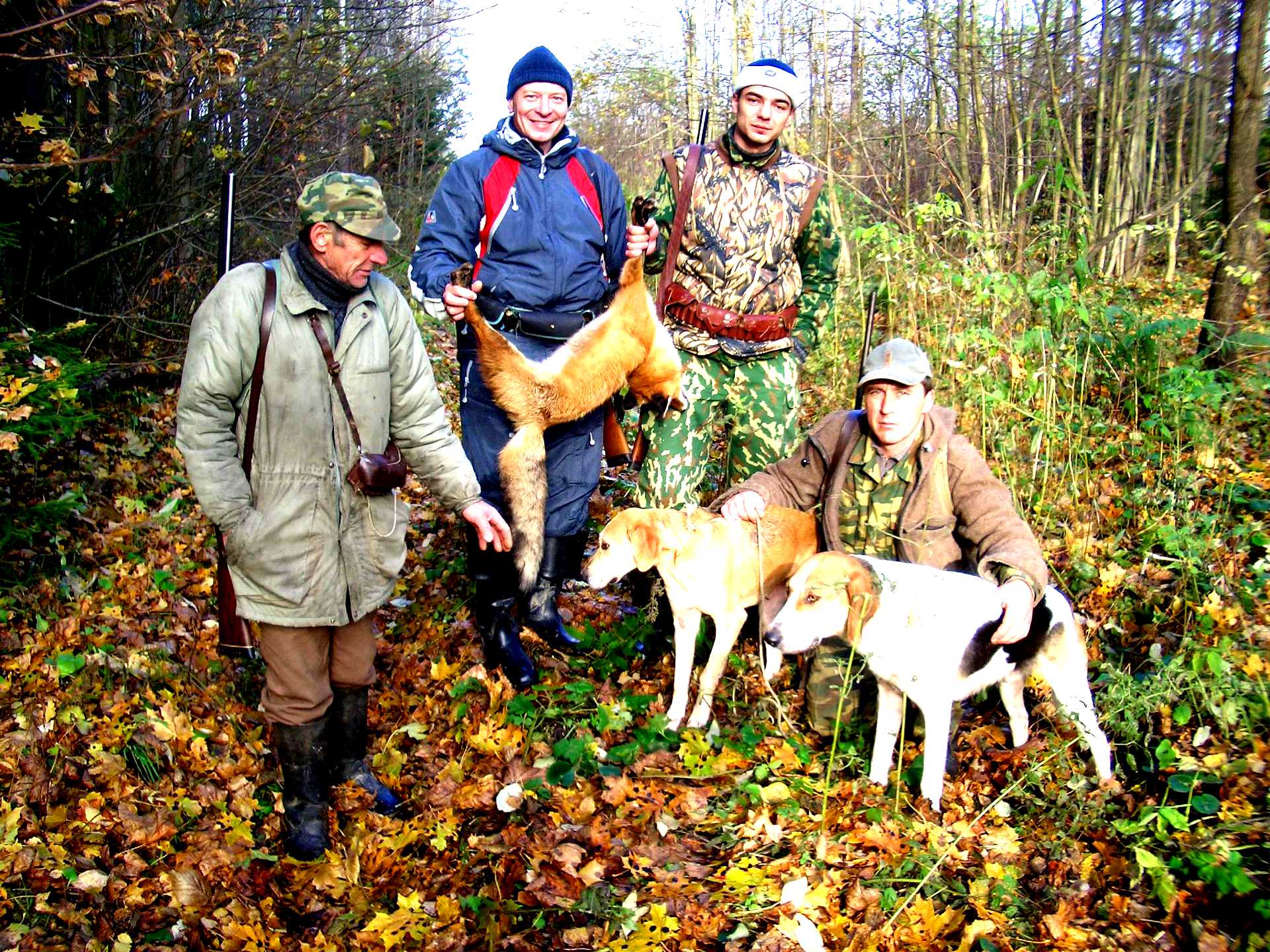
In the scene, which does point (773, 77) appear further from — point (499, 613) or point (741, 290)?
point (499, 613)

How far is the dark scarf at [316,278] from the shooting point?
11.4ft

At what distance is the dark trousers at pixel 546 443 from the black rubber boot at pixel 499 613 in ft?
1.13

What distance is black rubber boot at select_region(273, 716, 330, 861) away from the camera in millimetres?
3754

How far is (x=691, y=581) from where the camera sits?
14.9 ft

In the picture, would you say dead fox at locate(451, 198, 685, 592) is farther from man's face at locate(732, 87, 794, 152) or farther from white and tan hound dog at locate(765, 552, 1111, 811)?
white and tan hound dog at locate(765, 552, 1111, 811)

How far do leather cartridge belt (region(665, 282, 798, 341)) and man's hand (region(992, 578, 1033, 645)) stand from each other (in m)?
Result: 1.94

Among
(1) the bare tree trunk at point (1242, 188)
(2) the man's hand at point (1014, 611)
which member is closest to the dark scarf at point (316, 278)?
(2) the man's hand at point (1014, 611)

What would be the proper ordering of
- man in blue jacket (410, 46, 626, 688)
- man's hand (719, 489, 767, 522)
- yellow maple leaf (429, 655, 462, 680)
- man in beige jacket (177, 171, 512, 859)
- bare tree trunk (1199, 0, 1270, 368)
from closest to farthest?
man in beige jacket (177, 171, 512, 859), man's hand (719, 489, 767, 522), man in blue jacket (410, 46, 626, 688), yellow maple leaf (429, 655, 462, 680), bare tree trunk (1199, 0, 1270, 368)

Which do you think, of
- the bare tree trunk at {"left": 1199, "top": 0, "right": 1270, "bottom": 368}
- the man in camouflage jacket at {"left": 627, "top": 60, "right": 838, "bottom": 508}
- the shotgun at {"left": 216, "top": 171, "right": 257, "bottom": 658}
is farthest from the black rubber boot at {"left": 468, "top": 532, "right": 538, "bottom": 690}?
the bare tree trunk at {"left": 1199, "top": 0, "right": 1270, "bottom": 368}

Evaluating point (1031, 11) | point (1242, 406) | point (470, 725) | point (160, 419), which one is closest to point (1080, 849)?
point (470, 725)

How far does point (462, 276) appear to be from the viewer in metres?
4.27

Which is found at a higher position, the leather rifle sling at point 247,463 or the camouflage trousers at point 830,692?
the leather rifle sling at point 247,463

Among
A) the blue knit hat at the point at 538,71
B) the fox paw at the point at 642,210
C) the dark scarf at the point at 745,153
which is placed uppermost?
the blue knit hat at the point at 538,71

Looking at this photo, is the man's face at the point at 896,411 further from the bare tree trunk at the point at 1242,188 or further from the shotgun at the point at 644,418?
the bare tree trunk at the point at 1242,188
